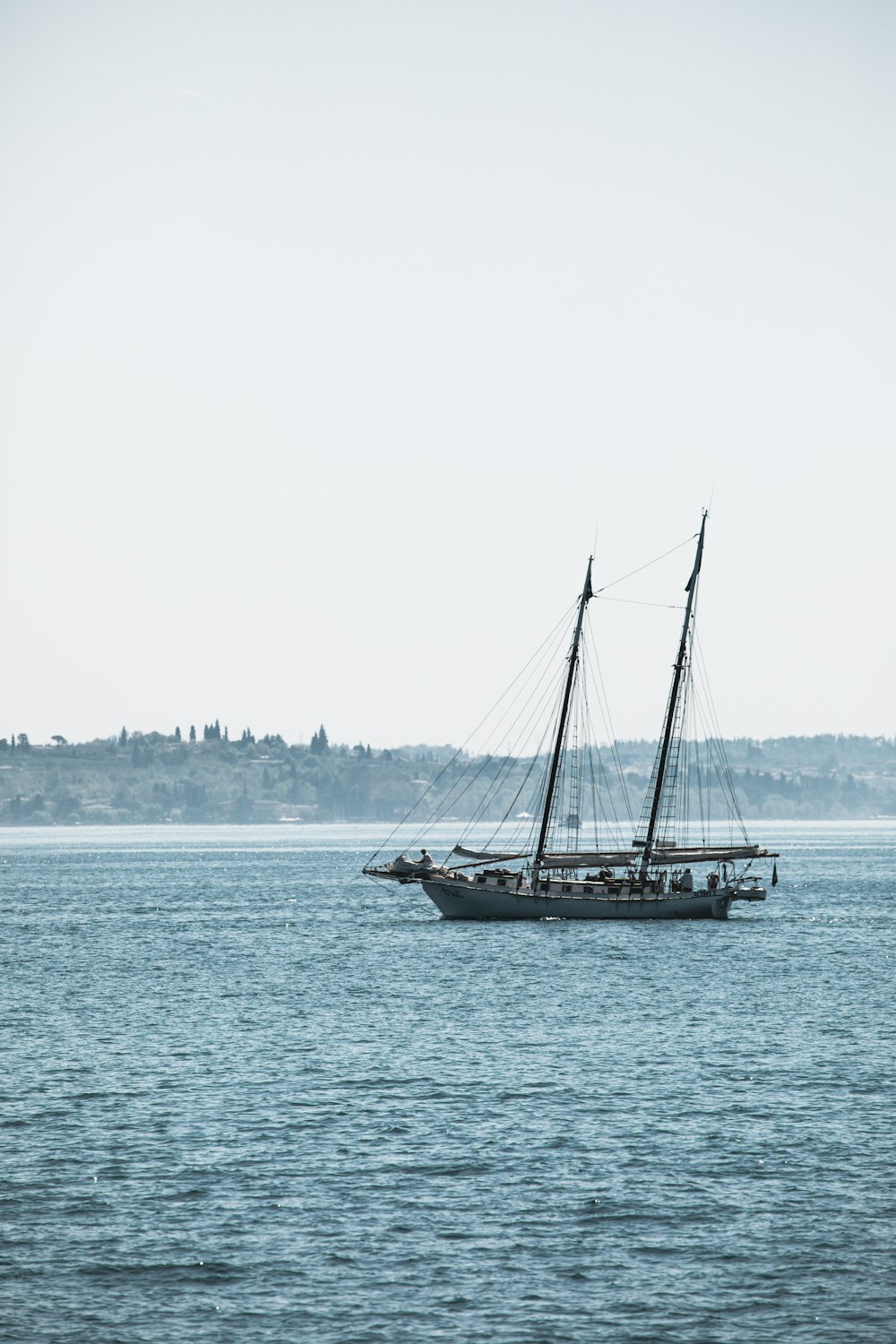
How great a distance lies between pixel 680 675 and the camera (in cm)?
11100

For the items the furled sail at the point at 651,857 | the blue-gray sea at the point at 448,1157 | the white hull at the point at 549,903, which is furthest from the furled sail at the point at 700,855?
the blue-gray sea at the point at 448,1157

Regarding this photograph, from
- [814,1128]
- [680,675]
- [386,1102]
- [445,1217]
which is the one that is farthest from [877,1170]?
[680,675]

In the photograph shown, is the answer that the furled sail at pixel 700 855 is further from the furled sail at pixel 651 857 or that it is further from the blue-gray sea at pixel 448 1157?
the blue-gray sea at pixel 448 1157

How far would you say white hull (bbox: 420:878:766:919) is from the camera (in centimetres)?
10325

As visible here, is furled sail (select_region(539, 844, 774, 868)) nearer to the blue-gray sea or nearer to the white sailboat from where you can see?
the white sailboat

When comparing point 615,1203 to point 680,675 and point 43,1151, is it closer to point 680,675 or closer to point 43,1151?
point 43,1151

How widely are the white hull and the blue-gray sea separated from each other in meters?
25.4

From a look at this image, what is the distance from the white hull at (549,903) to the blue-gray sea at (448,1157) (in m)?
25.4

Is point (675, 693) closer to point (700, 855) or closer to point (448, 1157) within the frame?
point (700, 855)

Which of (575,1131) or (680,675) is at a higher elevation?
(680,675)

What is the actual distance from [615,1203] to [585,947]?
191 feet

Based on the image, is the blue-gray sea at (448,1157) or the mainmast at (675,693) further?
the mainmast at (675,693)

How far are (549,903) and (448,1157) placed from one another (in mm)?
66748

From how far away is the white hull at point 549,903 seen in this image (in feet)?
339
